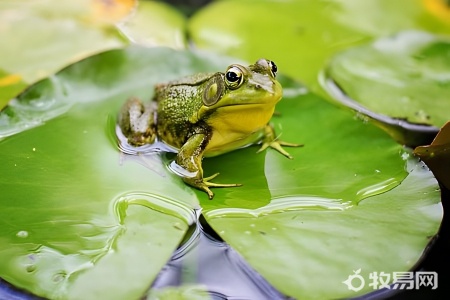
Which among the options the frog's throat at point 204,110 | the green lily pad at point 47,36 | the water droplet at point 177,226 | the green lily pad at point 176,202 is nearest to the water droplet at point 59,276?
the green lily pad at point 176,202

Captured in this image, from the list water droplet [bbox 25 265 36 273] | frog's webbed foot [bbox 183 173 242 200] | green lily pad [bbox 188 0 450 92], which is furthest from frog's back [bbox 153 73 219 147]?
water droplet [bbox 25 265 36 273]

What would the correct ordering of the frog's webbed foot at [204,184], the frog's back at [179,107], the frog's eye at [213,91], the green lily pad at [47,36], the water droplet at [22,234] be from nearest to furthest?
1. the water droplet at [22,234]
2. the frog's webbed foot at [204,184]
3. the frog's eye at [213,91]
4. the frog's back at [179,107]
5. the green lily pad at [47,36]

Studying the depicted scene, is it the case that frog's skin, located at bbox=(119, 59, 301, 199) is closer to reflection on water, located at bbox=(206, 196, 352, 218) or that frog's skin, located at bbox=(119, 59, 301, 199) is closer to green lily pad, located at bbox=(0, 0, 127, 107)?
reflection on water, located at bbox=(206, 196, 352, 218)

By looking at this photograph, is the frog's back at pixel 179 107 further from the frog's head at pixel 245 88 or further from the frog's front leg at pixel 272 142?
the frog's front leg at pixel 272 142

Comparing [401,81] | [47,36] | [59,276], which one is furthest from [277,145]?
[47,36]

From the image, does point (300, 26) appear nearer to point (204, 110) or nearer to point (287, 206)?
point (204, 110)

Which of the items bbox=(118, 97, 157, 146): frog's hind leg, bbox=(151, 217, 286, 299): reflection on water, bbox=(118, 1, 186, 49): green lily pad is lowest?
bbox=(151, 217, 286, 299): reflection on water

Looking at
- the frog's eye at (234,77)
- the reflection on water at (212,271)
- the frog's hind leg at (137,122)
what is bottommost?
the reflection on water at (212,271)
